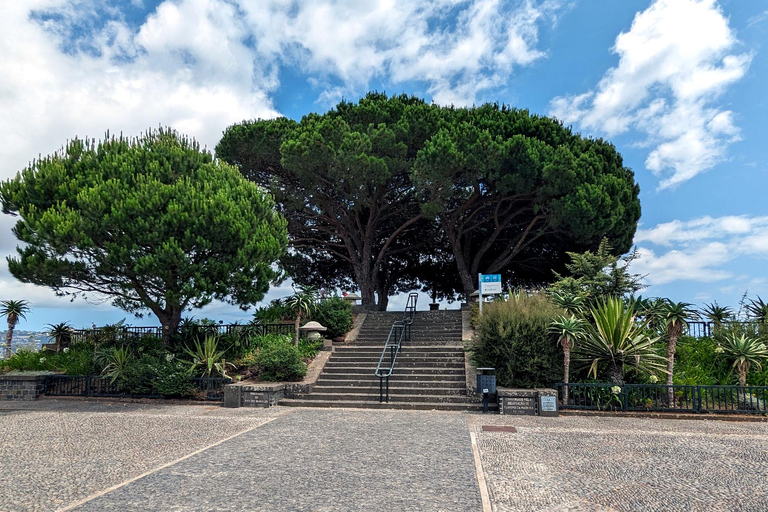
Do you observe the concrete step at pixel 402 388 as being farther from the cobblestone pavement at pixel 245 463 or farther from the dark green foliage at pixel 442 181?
the dark green foliage at pixel 442 181

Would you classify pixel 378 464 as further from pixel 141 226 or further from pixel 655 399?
pixel 141 226

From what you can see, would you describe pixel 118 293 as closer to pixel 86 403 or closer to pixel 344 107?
pixel 86 403

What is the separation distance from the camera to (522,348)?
1098 cm

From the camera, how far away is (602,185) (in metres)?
19.8

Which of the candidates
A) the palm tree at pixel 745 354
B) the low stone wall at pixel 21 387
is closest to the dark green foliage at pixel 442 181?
Result: the palm tree at pixel 745 354

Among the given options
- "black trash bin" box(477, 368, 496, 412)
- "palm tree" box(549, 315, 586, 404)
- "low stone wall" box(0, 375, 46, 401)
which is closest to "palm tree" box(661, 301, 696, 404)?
"palm tree" box(549, 315, 586, 404)

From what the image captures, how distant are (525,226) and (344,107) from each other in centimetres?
1027

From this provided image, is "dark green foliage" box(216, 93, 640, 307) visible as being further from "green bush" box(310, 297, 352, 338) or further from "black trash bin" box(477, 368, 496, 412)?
"black trash bin" box(477, 368, 496, 412)

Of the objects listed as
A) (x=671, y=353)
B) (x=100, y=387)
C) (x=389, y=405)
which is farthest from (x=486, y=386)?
(x=100, y=387)

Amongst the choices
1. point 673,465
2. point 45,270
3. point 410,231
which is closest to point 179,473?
point 673,465

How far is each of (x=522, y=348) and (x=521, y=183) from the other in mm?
10292

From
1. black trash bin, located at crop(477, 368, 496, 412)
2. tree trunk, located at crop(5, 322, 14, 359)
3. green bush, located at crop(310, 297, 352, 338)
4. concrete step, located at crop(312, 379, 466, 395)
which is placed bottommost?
concrete step, located at crop(312, 379, 466, 395)

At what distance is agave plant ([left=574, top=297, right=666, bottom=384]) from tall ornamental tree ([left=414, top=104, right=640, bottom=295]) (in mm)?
9074

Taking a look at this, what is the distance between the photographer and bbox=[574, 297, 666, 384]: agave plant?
425 inches
